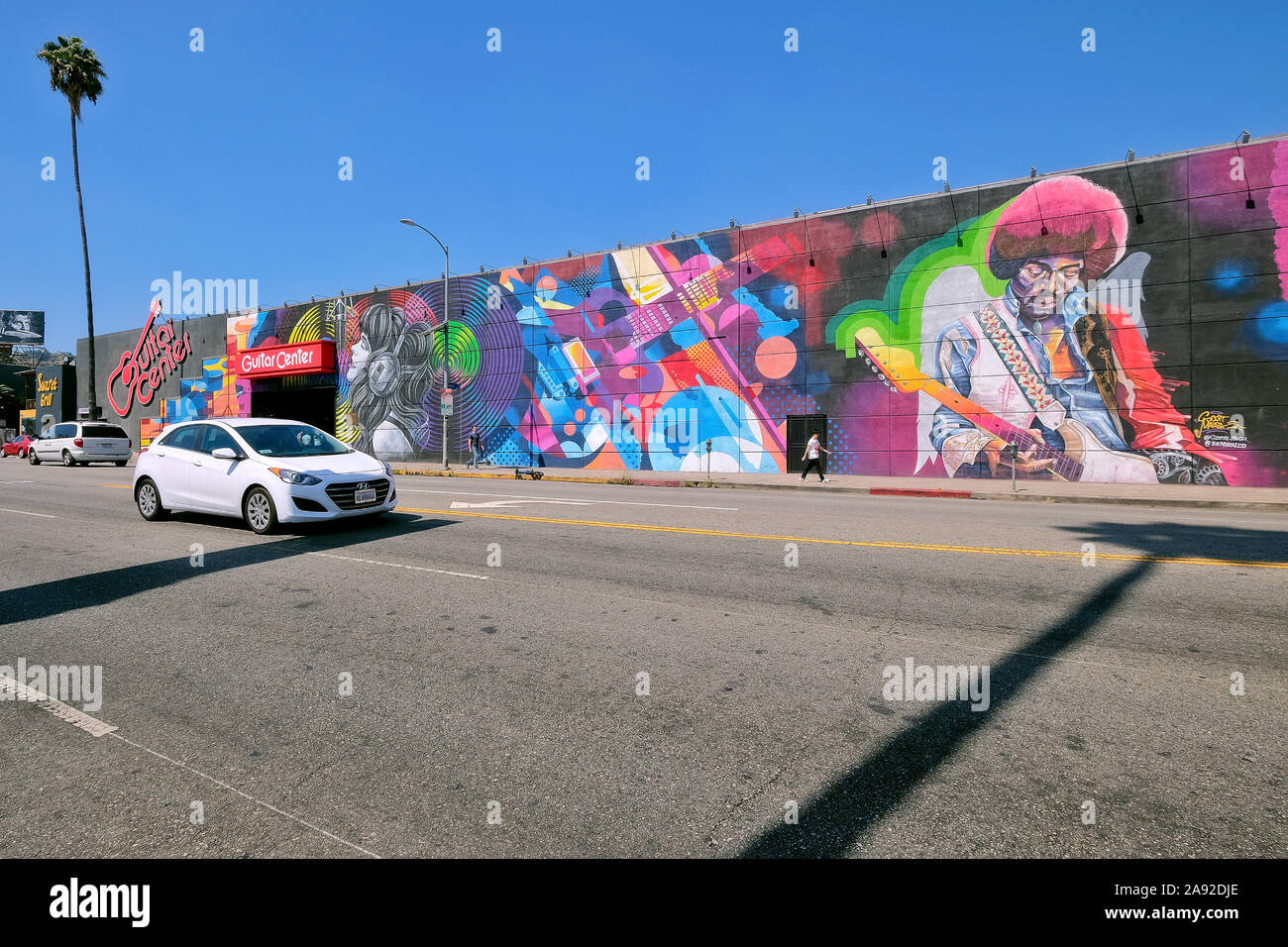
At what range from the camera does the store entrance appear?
1503 inches

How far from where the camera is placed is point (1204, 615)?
5336mm

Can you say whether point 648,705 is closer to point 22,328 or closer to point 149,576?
point 149,576

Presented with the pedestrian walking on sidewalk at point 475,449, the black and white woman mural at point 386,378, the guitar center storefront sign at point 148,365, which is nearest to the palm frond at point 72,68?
the guitar center storefront sign at point 148,365

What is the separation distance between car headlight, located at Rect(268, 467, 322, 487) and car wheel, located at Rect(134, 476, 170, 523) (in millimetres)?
3176

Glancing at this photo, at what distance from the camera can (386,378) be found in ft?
117

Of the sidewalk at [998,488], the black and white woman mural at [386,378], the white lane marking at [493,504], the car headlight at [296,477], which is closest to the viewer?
the car headlight at [296,477]

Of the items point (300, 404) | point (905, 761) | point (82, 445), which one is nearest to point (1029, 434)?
point (905, 761)

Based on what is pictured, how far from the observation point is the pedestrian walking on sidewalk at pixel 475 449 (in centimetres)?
3188

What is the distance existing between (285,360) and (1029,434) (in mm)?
36362

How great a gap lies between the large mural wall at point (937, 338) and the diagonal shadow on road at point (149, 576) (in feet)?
58.3

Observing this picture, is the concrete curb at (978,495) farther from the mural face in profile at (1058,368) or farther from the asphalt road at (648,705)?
the asphalt road at (648,705)

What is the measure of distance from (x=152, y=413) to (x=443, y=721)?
51.4m
